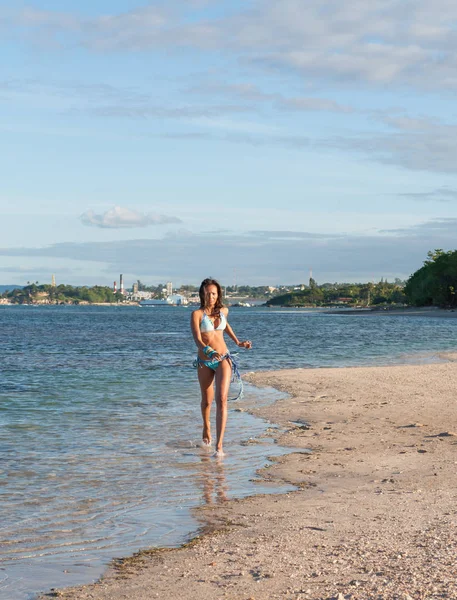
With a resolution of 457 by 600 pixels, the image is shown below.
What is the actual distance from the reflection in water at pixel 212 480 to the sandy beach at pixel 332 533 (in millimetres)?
377

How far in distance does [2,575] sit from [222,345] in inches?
221

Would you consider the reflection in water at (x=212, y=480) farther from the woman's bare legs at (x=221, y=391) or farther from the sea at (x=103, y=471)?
the woman's bare legs at (x=221, y=391)

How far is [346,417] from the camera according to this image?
594 inches

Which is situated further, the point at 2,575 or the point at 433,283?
the point at 433,283

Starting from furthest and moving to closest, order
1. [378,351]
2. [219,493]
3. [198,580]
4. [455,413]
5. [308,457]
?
1. [378,351]
2. [455,413]
3. [308,457]
4. [219,493]
5. [198,580]

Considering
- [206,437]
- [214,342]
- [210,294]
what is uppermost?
[210,294]

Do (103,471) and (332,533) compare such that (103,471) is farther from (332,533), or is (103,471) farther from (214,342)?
(332,533)

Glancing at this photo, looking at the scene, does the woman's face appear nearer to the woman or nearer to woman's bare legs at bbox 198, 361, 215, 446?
the woman

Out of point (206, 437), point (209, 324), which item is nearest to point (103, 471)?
point (206, 437)

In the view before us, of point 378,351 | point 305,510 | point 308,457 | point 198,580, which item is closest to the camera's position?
point 198,580

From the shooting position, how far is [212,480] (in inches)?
381

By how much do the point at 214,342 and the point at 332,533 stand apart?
14.9 ft

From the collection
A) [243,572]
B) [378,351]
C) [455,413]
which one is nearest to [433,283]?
[378,351]

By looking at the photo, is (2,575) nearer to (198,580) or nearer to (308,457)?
Result: (198,580)
